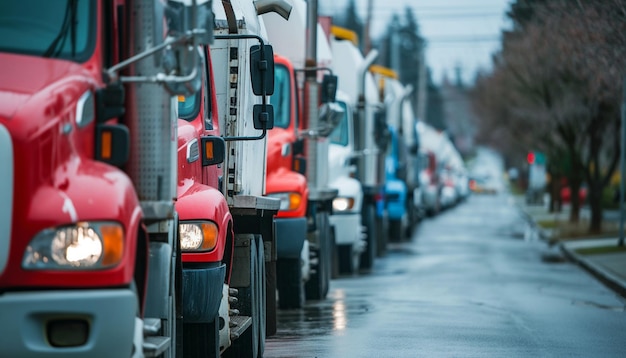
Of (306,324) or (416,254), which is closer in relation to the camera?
(306,324)

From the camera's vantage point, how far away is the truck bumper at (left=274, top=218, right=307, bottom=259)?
48.6ft

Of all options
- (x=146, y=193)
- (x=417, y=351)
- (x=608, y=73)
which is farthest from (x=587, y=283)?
(x=146, y=193)

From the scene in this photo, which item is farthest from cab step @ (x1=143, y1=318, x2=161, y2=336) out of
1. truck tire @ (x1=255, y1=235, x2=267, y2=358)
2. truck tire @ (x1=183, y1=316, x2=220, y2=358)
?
truck tire @ (x1=255, y1=235, x2=267, y2=358)

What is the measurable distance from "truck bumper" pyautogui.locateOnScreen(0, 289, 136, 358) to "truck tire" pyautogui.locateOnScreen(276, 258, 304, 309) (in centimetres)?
897

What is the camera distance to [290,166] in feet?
53.5

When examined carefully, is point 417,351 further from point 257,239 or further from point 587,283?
point 587,283

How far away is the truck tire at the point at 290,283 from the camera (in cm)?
1558

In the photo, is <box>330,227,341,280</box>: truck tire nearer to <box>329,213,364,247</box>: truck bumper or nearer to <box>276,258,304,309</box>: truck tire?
<box>329,213,364,247</box>: truck bumper

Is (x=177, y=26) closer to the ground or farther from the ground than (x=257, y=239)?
farther from the ground

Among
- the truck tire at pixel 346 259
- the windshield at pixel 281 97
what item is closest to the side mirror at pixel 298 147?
the windshield at pixel 281 97

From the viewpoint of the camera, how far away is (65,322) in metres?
6.50

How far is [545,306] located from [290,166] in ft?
11.5

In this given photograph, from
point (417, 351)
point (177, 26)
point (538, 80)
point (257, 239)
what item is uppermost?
point (538, 80)

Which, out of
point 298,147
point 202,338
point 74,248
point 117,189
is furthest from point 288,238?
point 74,248
